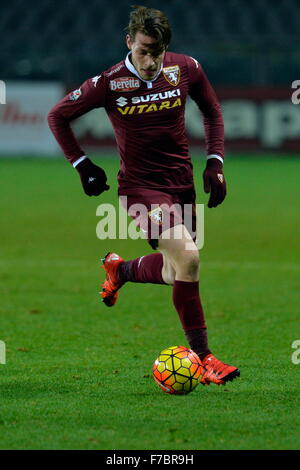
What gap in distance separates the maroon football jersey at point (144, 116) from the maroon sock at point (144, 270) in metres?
0.65

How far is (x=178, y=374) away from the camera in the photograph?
4938mm

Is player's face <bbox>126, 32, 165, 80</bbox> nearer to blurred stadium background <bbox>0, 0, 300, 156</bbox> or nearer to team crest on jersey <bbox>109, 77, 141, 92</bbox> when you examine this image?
team crest on jersey <bbox>109, 77, 141, 92</bbox>

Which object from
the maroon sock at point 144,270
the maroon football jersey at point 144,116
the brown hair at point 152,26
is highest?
the brown hair at point 152,26

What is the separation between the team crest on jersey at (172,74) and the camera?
5.63m

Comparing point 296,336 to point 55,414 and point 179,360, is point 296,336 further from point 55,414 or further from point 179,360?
point 55,414

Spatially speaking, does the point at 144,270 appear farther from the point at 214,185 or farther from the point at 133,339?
the point at 214,185

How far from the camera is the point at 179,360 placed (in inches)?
199

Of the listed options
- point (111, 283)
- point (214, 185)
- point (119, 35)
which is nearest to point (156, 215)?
point (214, 185)

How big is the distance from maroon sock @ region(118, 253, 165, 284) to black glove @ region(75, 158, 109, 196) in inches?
29.5

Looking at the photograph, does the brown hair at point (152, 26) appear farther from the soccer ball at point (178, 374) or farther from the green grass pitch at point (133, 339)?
the green grass pitch at point (133, 339)

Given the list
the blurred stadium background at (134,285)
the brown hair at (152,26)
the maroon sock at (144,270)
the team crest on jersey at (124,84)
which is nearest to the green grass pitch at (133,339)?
the blurred stadium background at (134,285)

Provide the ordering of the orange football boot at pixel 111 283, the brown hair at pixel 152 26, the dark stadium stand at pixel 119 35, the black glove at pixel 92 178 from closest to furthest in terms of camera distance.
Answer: the brown hair at pixel 152 26 → the black glove at pixel 92 178 → the orange football boot at pixel 111 283 → the dark stadium stand at pixel 119 35

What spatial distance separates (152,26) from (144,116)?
584mm
